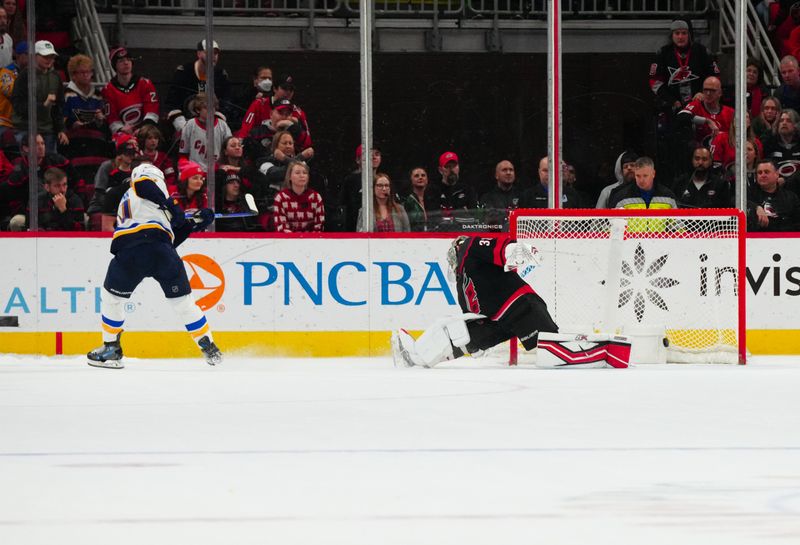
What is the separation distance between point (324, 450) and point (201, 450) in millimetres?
374

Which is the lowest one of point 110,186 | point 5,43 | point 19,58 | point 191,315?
point 191,315

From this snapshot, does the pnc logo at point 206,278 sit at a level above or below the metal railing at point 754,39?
below

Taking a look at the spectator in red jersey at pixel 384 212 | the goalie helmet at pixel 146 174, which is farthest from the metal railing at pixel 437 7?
the goalie helmet at pixel 146 174

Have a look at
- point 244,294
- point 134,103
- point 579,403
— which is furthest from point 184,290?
point 579,403

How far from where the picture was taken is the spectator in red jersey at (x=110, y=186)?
8344 mm

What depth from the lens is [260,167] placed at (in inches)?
335

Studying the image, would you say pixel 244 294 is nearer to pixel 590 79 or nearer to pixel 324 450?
pixel 590 79

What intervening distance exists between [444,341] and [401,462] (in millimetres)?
3485

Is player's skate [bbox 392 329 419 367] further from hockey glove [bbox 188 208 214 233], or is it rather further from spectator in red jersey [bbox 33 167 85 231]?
spectator in red jersey [bbox 33 167 85 231]

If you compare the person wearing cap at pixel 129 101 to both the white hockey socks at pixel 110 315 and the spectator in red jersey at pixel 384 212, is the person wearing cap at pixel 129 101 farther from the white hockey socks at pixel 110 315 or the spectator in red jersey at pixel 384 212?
the white hockey socks at pixel 110 315

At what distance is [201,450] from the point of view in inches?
161

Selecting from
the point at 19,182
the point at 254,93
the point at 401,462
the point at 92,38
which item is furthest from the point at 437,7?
the point at 401,462

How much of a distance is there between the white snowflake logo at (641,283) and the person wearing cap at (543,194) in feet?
2.13

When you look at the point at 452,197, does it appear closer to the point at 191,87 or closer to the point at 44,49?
the point at 191,87
